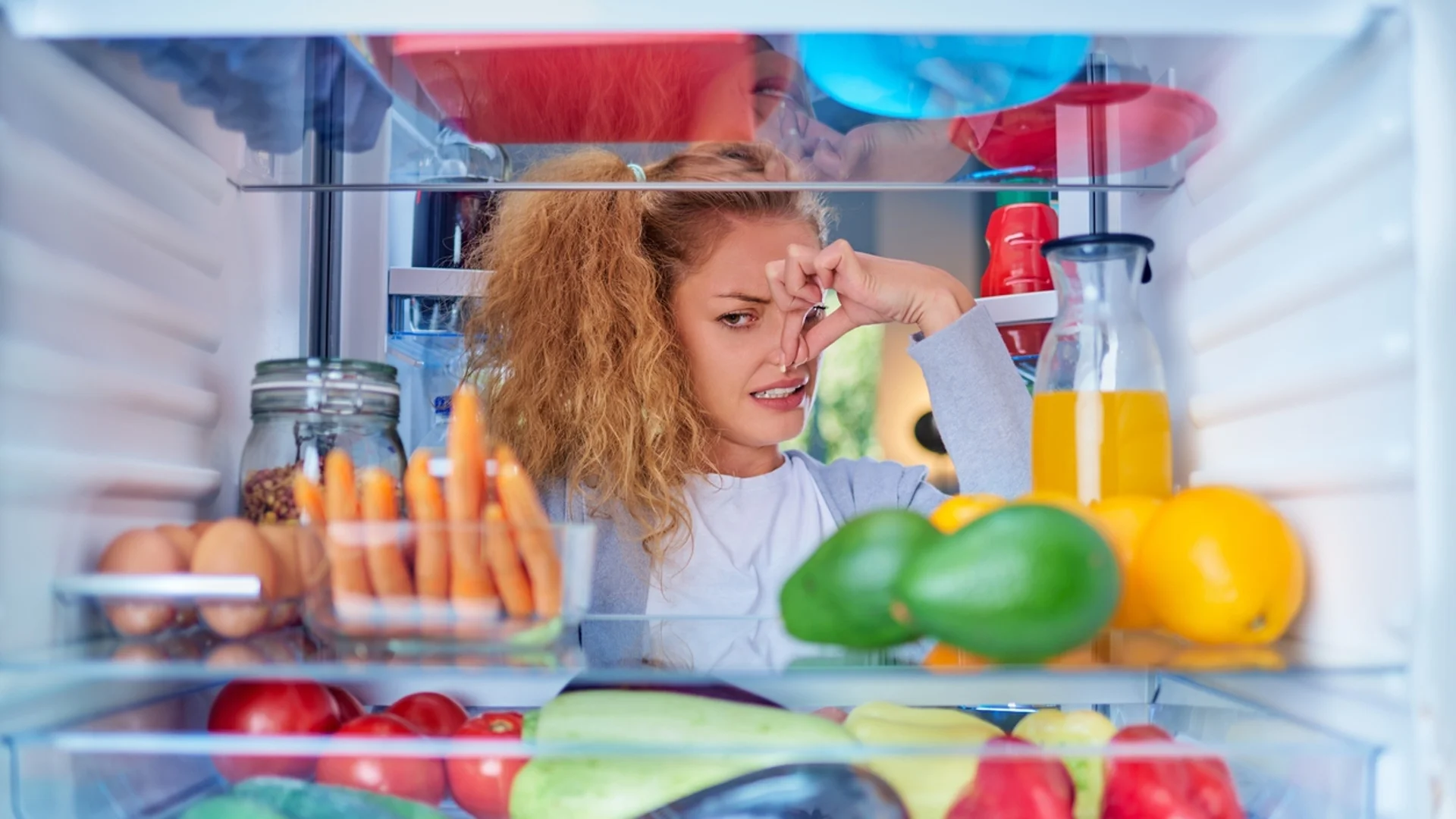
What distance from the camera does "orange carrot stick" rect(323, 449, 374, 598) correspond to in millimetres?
658

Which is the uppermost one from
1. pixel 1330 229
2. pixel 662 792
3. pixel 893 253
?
pixel 893 253

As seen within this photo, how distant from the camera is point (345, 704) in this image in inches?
31.3

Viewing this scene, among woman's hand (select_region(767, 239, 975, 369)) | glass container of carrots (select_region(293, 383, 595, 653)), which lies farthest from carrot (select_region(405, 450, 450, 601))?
woman's hand (select_region(767, 239, 975, 369))

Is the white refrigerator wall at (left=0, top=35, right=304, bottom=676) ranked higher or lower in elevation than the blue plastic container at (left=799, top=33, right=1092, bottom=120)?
lower

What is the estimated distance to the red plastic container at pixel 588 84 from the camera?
0.73 meters

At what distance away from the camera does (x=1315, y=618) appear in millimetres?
719

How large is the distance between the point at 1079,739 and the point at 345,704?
1.64 ft

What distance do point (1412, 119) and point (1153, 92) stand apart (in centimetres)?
24

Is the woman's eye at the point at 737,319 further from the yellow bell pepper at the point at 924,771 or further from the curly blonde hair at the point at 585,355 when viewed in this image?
the yellow bell pepper at the point at 924,771

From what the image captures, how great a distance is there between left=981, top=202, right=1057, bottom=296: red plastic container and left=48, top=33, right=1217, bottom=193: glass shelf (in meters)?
0.66

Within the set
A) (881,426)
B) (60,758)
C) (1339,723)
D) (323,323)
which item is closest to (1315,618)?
(1339,723)

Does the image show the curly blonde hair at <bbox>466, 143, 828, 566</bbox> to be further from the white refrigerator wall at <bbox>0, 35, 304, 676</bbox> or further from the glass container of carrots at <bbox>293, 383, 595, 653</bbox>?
the glass container of carrots at <bbox>293, 383, 595, 653</bbox>

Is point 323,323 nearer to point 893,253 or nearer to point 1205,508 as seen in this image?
point 1205,508

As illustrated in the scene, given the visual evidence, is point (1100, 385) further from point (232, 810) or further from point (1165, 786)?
point (232, 810)
